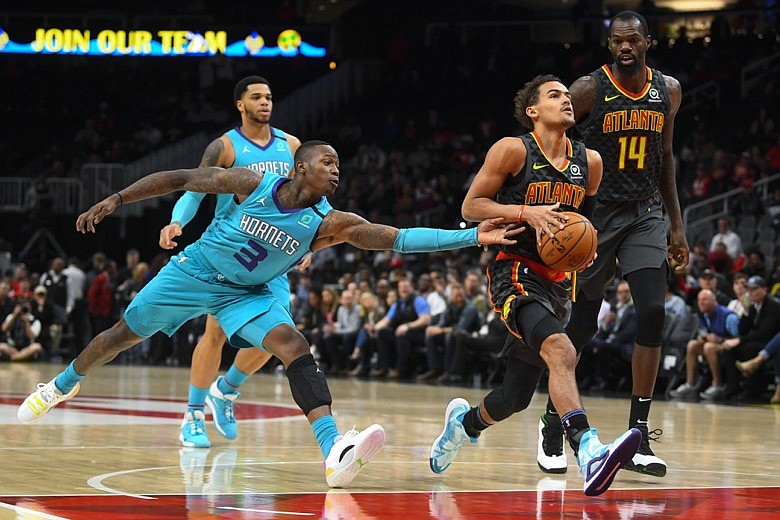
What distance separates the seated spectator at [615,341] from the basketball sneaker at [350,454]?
810 cm

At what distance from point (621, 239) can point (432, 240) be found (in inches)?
54.2

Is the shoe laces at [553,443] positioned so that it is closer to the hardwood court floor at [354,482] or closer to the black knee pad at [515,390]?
the hardwood court floor at [354,482]

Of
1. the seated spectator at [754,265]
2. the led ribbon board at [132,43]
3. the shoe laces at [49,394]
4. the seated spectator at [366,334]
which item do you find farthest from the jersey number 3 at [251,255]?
the led ribbon board at [132,43]

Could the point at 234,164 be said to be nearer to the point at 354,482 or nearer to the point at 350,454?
the point at 354,482

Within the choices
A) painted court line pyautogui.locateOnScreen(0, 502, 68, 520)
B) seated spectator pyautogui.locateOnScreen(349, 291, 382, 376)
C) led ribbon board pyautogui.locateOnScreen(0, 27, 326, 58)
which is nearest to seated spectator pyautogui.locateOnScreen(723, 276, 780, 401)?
seated spectator pyautogui.locateOnScreen(349, 291, 382, 376)

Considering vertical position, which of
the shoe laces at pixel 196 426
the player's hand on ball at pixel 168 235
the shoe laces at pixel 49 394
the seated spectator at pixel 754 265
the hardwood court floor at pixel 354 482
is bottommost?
the hardwood court floor at pixel 354 482

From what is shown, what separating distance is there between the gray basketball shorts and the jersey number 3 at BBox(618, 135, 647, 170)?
0.20 meters

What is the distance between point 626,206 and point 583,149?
674 millimetres

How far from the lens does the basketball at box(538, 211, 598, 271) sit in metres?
5.25

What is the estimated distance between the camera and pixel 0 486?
522 cm

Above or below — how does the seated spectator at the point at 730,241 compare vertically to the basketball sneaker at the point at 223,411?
above

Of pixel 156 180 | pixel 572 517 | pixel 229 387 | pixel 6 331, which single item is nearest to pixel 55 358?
pixel 6 331

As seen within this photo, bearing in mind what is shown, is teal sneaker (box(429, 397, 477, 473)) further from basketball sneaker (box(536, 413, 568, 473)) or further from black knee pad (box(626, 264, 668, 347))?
black knee pad (box(626, 264, 668, 347))

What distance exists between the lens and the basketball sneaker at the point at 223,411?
739 centimetres
